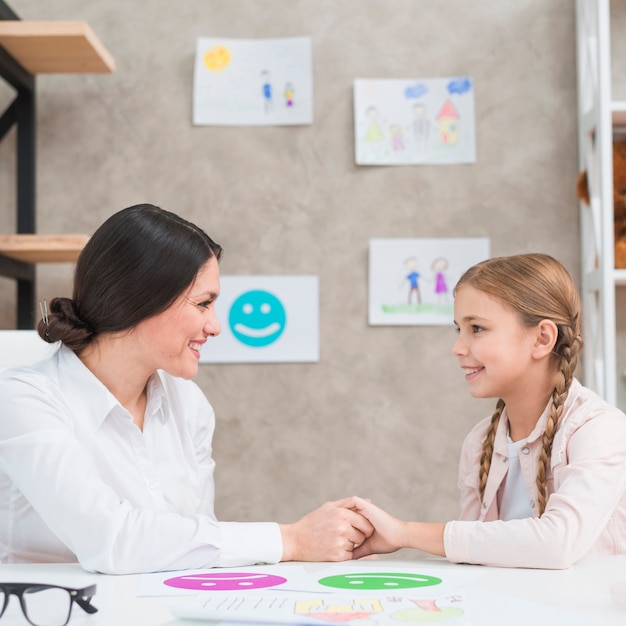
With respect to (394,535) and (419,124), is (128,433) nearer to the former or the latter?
(394,535)

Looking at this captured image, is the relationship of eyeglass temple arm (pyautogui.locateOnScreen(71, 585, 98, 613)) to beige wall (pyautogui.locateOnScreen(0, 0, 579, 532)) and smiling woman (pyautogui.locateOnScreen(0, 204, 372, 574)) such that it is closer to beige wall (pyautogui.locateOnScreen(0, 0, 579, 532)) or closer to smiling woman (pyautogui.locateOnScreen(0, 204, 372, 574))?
smiling woman (pyautogui.locateOnScreen(0, 204, 372, 574))

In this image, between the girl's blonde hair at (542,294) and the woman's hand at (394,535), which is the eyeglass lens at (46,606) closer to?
the woman's hand at (394,535)

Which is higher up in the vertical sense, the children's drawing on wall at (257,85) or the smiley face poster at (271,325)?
the children's drawing on wall at (257,85)

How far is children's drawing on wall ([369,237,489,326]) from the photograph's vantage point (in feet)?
7.25

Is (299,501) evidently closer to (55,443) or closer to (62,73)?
(55,443)

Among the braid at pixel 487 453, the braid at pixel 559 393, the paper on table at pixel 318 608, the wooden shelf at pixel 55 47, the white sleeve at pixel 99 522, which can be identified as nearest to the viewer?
the paper on table at pixel 318 608

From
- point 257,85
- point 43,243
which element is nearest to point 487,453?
point 43,243

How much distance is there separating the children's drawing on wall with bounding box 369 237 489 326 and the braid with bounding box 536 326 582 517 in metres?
A: 0.80

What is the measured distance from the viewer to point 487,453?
4.84 ft

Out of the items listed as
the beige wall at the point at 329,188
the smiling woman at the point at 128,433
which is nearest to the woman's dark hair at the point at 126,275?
the smiling woman at the point at 128,433

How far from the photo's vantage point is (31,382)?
125cm

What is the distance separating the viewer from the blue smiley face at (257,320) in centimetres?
221

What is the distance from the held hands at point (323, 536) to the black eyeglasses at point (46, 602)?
0.35 m

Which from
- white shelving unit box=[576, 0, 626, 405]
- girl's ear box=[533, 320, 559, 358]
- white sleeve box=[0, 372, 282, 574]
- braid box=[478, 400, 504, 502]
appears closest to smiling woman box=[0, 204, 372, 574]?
white sleeve box=[0, 372, 282, 574]
